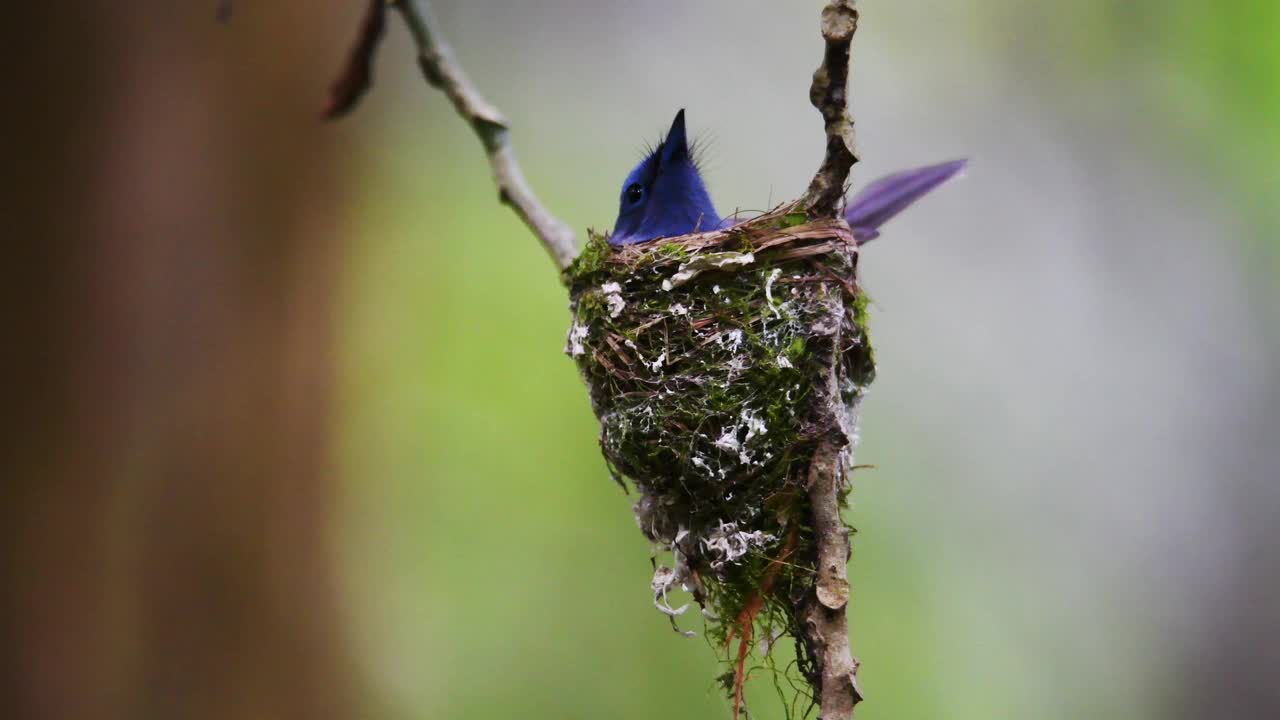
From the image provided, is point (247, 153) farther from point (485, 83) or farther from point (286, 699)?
point (286, 699)

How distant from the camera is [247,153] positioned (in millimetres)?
1734

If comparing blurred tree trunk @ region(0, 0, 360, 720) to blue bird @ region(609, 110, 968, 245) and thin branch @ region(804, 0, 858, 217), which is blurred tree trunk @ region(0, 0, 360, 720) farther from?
thin branch @ region(804, 0, 858, 217)

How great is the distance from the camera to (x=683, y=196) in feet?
5.56

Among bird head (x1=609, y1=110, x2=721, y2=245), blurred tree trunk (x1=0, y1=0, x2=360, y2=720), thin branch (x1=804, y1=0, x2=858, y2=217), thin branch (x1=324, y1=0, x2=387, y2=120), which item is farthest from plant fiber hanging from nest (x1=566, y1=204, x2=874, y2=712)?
blurred tree trunk (x1=0, y1=0, x2=360, y2=720)

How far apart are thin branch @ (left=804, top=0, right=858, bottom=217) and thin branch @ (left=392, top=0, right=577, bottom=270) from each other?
1.43 feet

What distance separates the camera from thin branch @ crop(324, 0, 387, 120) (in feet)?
4.71

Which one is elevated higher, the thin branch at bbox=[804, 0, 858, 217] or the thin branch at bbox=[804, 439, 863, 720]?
the thin branch at bbox=[804, 0, 858, 217]

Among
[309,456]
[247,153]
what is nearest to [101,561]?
[309,456]

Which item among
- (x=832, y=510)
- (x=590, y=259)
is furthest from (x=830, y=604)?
(x=590, y=259)

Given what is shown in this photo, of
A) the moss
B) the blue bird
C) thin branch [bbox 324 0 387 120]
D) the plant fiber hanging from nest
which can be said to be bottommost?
the plant fiber hanging from nest

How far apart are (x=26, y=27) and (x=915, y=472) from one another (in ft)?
6.59

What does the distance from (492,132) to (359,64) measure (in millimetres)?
246

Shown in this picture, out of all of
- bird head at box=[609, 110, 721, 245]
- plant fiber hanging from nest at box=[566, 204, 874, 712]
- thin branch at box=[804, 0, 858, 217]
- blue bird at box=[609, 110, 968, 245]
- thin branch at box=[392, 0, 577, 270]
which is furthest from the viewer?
bird head at box=[609, 110, 721, 245]

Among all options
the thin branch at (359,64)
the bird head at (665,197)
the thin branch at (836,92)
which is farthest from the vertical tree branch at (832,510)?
the thin branch at (359,64)
